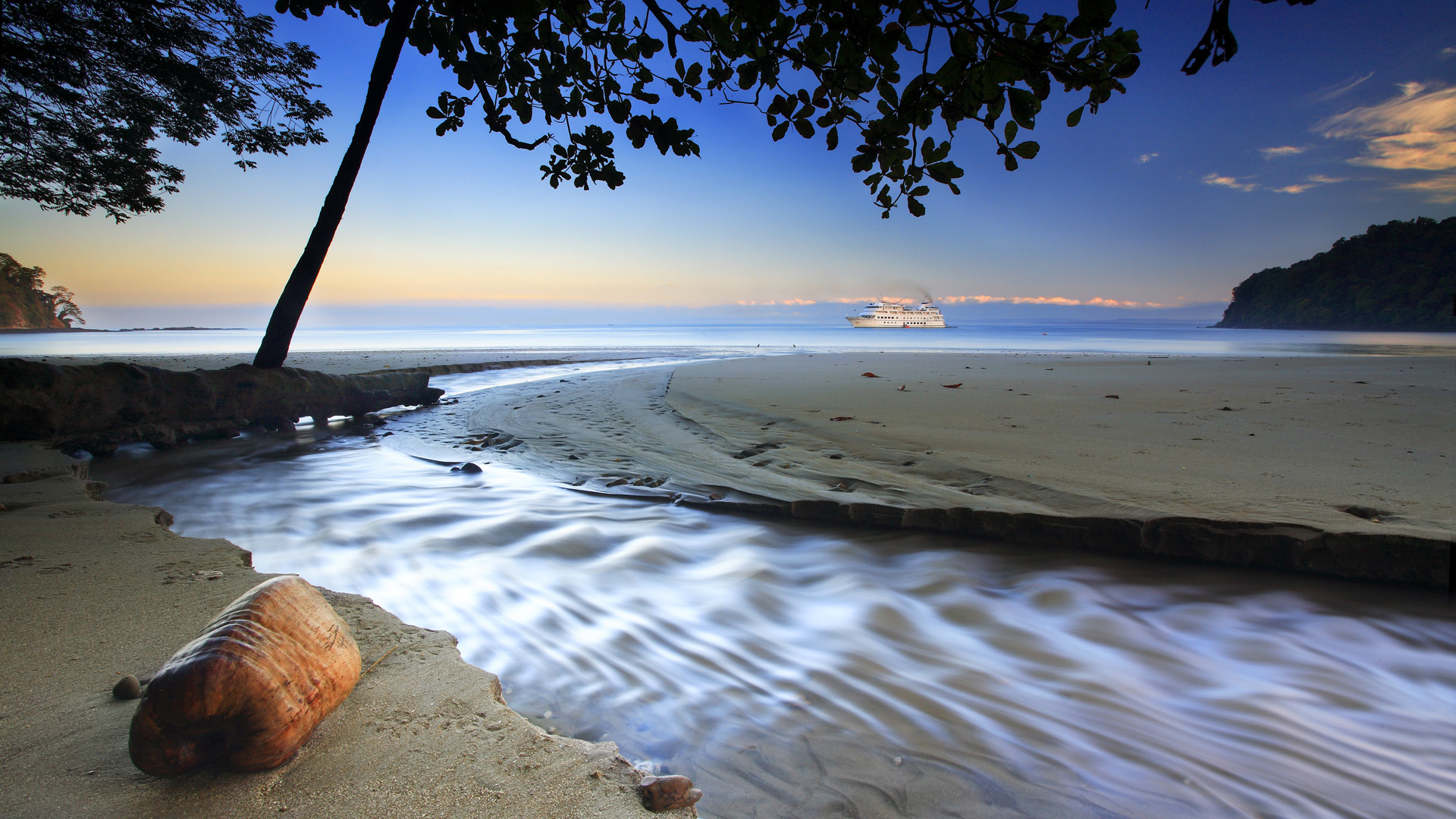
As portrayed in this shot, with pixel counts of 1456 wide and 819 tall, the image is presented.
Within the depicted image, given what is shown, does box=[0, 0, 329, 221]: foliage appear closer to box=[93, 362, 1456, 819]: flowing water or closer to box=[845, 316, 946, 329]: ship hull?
box=[93, 362, 1456, 819]: flowing water

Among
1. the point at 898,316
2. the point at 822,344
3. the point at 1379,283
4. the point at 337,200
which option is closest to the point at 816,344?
the point at 822,344

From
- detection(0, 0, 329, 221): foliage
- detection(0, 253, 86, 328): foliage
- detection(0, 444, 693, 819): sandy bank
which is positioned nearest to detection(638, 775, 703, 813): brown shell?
detection(0, 444, 693, 819): sandy bank

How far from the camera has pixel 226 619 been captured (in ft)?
4.33

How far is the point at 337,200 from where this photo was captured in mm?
6020

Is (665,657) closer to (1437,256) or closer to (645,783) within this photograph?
(645,783)

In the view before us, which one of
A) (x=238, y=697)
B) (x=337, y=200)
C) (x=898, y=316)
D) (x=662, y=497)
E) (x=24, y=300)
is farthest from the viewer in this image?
(x=898, y=316)

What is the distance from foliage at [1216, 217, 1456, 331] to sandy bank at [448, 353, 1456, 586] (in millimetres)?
44307

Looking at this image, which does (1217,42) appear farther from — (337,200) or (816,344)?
(816,344)

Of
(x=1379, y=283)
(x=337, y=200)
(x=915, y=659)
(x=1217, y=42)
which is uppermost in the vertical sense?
(x=1379, y=283)

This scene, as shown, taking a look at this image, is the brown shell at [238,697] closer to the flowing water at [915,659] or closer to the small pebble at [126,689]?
the small pebble at [126,689]

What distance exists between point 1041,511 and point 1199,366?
1140cm

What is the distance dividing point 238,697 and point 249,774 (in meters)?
0.18

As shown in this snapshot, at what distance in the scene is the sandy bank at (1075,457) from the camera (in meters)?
2.84

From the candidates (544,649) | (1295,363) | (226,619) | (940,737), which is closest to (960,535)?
→ (940,737)
